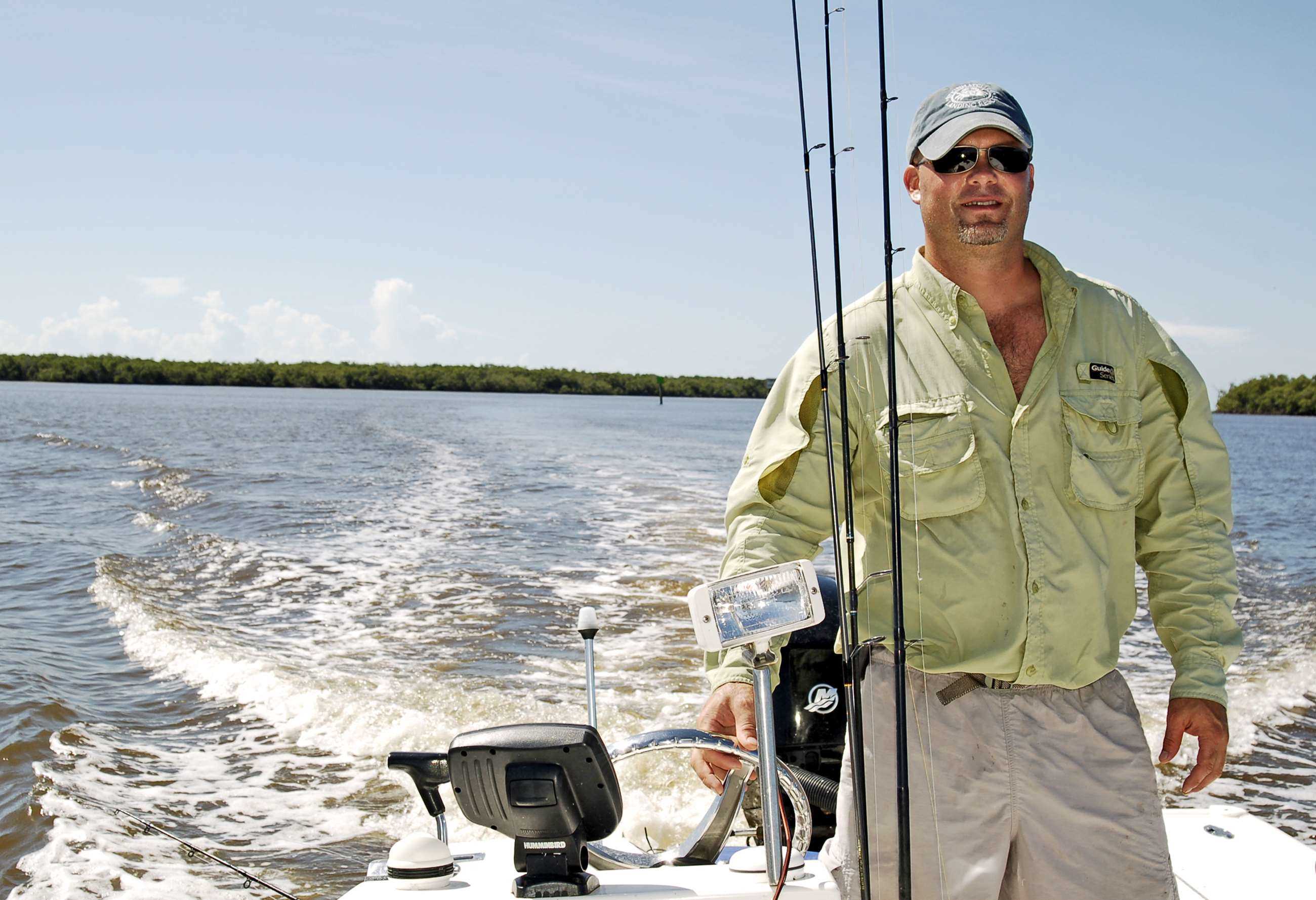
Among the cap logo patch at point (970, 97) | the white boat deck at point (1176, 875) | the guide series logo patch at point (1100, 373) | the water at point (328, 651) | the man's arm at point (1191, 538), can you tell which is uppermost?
the cap logo patch at point (970, 97)

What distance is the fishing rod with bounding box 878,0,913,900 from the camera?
1.72m

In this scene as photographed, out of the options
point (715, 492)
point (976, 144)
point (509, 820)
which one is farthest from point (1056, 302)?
point (715, 492)

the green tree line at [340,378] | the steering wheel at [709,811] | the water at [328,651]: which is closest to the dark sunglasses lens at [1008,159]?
the steering wheel at [709,811]

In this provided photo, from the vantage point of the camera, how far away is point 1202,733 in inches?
76.0

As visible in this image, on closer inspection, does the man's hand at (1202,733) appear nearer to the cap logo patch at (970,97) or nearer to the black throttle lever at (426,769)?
the cap logo patch at (970,97)

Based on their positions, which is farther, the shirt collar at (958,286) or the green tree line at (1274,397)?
the green tree line at (1274,397)

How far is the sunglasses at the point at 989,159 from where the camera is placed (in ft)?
6.37

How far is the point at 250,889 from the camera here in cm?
364

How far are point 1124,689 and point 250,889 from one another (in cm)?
288

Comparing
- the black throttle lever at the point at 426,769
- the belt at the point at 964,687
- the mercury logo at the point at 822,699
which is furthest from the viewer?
the mercury logo at the point at 822,699

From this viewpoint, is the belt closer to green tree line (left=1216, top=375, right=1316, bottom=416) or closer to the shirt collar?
the shirt collar

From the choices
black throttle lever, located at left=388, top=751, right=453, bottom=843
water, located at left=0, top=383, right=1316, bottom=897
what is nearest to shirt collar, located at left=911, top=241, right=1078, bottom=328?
black throttle lever, located at left=388, top=751, right=453, bottom=843

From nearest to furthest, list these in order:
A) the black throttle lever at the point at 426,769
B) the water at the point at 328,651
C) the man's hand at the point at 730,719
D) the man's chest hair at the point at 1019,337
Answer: the black throttle lever at the point at 426,769 → the man's hand at the point at 730,719 → the man's chest hair at the point at 1019,337 → the water at the point at 328,651

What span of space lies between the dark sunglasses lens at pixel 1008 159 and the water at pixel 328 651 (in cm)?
300
